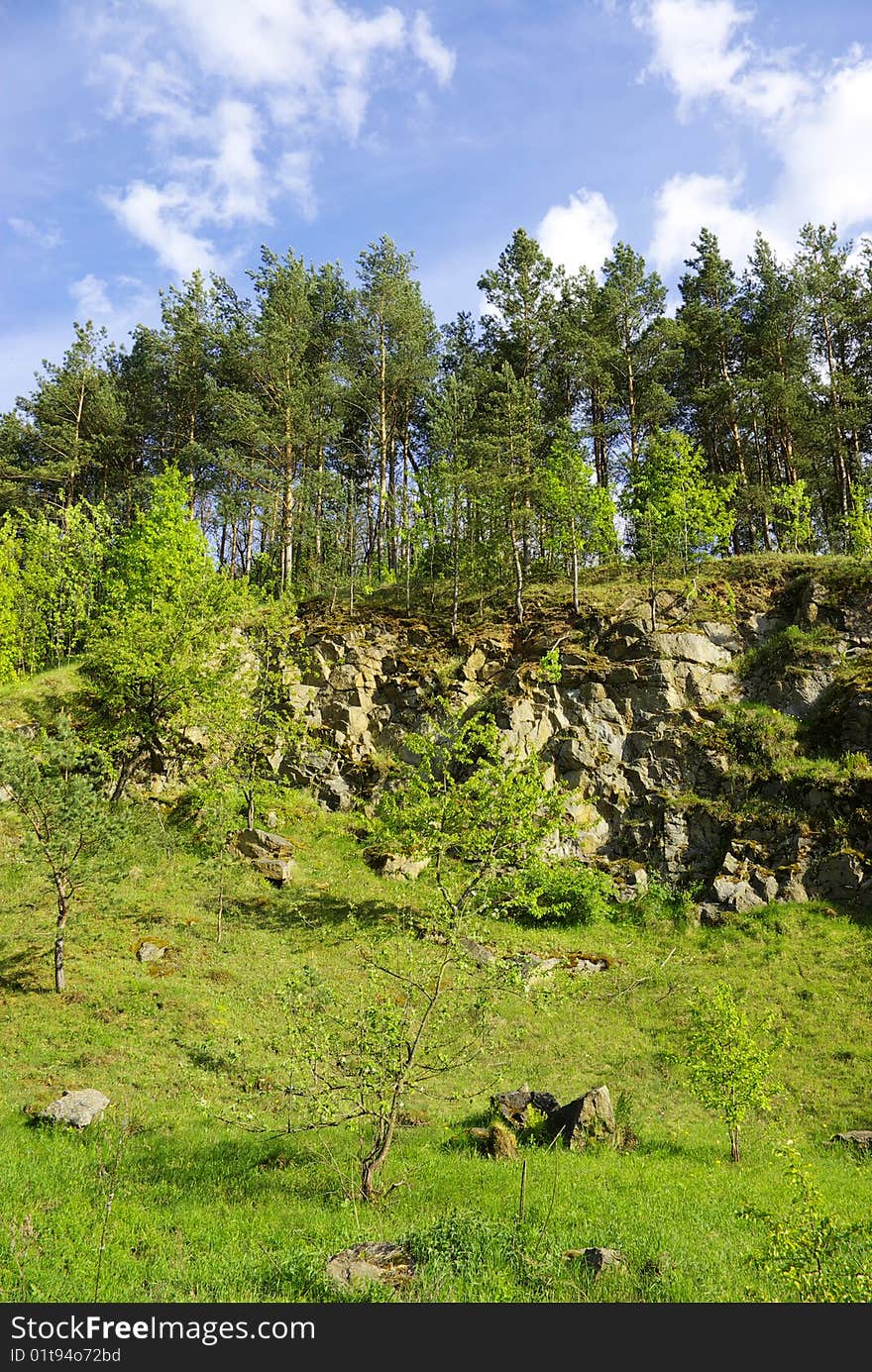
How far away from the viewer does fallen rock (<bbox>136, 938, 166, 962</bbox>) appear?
20.3m

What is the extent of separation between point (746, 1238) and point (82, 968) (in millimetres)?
17434

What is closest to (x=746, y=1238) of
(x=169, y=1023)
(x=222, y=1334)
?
(x=222, y=1334)

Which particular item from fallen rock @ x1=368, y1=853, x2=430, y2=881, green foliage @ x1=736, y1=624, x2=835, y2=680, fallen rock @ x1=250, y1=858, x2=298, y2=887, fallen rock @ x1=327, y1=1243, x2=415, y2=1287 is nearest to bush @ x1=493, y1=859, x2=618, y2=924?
fallen rock @ x1=368, y1=853, x2=430, y2=881

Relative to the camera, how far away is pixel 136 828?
28.1 m

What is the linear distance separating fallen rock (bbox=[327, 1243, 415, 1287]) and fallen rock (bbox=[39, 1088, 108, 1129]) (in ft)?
22.6

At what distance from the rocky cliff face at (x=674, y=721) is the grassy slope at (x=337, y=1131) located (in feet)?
10.2

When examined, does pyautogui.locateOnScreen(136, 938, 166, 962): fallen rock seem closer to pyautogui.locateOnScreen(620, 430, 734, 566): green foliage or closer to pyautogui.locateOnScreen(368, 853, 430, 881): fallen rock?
pyautogui.locateOnScreen(368, 853, 430, 881): fallen rock

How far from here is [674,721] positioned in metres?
31.0

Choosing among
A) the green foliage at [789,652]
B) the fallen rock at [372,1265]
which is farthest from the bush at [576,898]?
the fallen rock at [372,1265]

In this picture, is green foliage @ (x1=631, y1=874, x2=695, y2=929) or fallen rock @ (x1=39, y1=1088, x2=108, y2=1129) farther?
green foliage @ (x1=631, y1=874, x2=695, y2=929)

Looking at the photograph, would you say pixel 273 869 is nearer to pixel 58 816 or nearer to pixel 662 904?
pixel 58 816

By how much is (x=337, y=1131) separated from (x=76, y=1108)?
16.8ft

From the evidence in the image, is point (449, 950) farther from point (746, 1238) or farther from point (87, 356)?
point (87, 356)

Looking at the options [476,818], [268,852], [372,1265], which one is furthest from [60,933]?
[372,1265]
